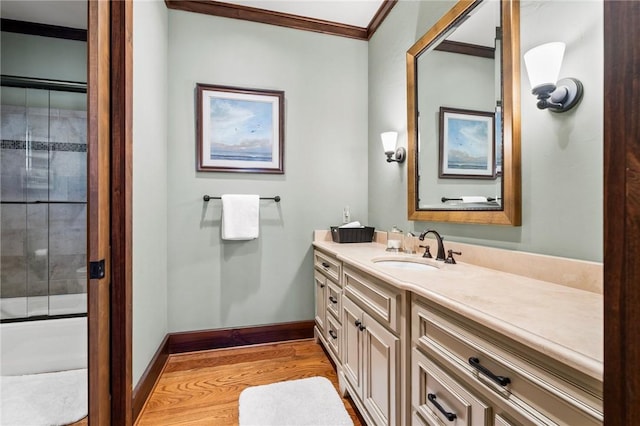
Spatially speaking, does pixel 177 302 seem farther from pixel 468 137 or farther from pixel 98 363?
pixel 468 137

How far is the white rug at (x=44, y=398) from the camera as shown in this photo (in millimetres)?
1308

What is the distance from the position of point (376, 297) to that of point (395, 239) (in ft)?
2.79

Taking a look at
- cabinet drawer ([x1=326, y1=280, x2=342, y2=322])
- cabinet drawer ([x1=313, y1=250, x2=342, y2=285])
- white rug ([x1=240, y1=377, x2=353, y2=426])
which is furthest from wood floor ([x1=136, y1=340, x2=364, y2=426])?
cabinet drawer ([x1=313, y1=250, x2=342, y2=285])

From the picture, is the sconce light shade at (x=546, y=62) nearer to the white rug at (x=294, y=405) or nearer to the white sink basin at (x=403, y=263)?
the white sink basin at (x=403, y=263)

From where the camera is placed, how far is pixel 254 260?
94.8 inches

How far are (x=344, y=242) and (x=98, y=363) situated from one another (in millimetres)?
1658

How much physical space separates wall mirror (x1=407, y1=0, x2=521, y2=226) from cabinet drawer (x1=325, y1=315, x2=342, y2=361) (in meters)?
0.89

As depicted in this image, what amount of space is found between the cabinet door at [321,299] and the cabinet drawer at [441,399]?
1158mm

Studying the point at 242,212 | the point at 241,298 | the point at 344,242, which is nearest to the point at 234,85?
the point at 242,212

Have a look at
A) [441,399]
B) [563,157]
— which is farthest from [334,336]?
[563,157]

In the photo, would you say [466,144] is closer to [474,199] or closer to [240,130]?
[474,199]

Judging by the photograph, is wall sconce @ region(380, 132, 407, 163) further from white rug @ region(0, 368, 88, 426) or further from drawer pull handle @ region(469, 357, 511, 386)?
white rug @ region(0, 368, 88, 426)

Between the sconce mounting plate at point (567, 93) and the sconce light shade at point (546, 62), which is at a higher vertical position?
the sconce light shade at point (546, 62)

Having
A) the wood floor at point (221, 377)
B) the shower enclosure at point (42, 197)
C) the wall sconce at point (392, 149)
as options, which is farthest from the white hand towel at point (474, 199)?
the shower enclosure at point (42, 197)
